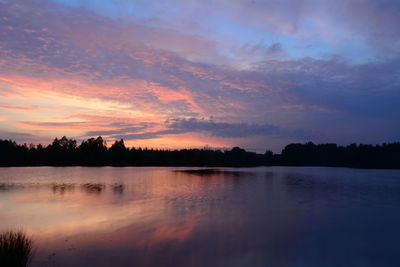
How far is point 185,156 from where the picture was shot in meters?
152

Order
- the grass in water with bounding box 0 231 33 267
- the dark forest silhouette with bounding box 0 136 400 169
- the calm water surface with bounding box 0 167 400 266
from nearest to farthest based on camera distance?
the grass in water with bounding box 0 231 33 267 < the calm water surface with bounding box 0 167 400 266 < the dark forest silhouette with bounding box 0 136 400 169

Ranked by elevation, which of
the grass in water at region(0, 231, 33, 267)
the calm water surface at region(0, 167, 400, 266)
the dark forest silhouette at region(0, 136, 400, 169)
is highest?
the dark forest silhouette at region(0, 136, 400, 169)

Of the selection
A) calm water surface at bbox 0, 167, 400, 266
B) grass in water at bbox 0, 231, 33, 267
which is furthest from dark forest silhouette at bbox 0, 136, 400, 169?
grass in water at bbox 0, 231, 33, 267

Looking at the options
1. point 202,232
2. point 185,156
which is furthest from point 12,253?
point 185,156

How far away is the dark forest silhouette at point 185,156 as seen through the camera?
12128 cm

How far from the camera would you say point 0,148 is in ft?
335

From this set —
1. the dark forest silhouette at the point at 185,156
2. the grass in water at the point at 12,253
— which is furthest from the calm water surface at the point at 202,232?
the dark forest silhouette at the point at 185,156

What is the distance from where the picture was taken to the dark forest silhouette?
121m

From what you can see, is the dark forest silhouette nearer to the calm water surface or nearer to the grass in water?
the calm water surface

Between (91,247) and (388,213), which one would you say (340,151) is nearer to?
(388,213)

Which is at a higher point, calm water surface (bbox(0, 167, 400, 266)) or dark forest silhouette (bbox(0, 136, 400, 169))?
dark forest silhouette (bbox(0, 136, 400, 169))

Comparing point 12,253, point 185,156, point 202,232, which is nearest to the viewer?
point 12,253

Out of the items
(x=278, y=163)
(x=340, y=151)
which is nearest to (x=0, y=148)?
(x=278, y=163)

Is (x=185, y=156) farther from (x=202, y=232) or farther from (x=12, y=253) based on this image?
(x=12, y=253)
